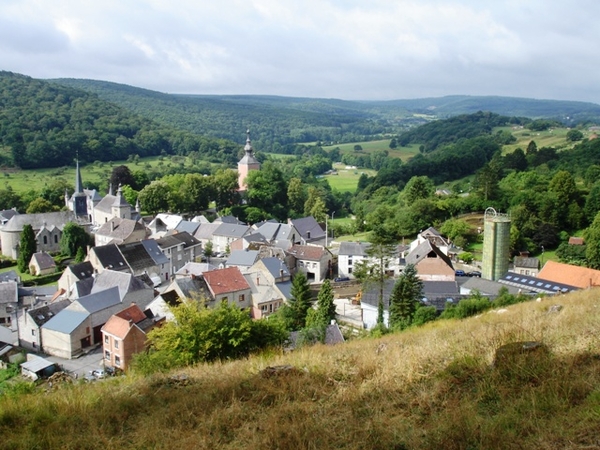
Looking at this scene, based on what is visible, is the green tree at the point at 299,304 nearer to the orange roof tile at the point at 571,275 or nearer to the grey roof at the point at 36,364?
the grey roof at the point at 36,364

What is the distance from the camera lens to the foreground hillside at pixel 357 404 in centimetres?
600

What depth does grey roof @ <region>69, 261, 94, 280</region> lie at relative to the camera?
35.5m

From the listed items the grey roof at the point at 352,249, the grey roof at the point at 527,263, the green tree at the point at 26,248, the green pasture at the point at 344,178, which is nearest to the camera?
the grey roof at the point at 527,263

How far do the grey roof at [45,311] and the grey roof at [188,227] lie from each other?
22686 millimetres

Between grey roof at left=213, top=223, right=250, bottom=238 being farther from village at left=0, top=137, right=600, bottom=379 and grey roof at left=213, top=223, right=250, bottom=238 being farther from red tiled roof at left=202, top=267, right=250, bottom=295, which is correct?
red tiled roof at left=202, top=267, right=250, bottom=295

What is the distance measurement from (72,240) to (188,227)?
1096cm

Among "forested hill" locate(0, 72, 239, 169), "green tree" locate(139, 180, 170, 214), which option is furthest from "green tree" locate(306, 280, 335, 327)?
"forested hill" locate(0, 72, 239, 169)

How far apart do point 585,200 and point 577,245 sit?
11.7 metres

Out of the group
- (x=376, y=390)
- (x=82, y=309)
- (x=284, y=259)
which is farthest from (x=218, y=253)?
(x=376, y=390)

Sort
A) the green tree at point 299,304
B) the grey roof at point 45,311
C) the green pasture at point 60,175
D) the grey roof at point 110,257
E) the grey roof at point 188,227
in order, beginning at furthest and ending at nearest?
1. the green pasture at point 60,175
2. the grey roof at point 188,227
3. the grey roof at point 110,257
4. the green tree at point 299,304
5. the grey roof at point 45,311

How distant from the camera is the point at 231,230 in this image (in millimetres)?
50594

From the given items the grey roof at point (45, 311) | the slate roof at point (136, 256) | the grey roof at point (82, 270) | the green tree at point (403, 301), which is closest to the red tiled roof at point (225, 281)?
the grey roof at point (45, 311)

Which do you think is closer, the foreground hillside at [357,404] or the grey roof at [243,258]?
the foreground hillside at [357,404]

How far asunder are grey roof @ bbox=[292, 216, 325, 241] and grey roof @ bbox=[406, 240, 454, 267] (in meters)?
13.0
